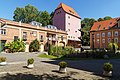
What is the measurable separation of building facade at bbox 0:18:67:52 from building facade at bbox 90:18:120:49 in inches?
538

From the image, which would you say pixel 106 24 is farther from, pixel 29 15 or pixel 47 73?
pixel 47 73

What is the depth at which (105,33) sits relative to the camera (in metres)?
57.5

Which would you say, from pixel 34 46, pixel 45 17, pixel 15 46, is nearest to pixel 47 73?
pixel 15 46

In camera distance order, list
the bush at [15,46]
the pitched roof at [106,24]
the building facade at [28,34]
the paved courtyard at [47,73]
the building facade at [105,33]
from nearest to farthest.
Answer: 1. the paved courtyard at [47,73]
2. the bush at [15,46]
3. the building facade at [28,34]
4. the building facade at [105,33]
5. the pitched roof at [106,24]

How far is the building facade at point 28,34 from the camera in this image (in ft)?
111

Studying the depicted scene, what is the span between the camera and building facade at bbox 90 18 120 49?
54.3 meters

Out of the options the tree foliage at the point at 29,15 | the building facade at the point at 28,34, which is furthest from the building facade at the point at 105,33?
the tree foliage at the point at 29,15

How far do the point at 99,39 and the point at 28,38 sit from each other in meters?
31.5

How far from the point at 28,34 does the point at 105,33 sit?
103ft

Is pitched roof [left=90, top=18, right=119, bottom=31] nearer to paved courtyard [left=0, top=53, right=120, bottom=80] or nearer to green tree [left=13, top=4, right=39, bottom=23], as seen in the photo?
green tree [left=13, top=4, right=39, bottom=23]

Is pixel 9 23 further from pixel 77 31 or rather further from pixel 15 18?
pixel 15 18

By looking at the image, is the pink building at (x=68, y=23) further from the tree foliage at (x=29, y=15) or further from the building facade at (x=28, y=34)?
the tree foliage at (x=29, y=15)

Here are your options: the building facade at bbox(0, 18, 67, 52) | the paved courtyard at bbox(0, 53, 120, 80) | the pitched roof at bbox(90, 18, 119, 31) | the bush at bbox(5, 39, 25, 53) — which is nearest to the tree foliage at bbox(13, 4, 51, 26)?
the building facade at bbox(0, 18, 67, 52)

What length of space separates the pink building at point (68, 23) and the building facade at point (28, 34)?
144 inches
